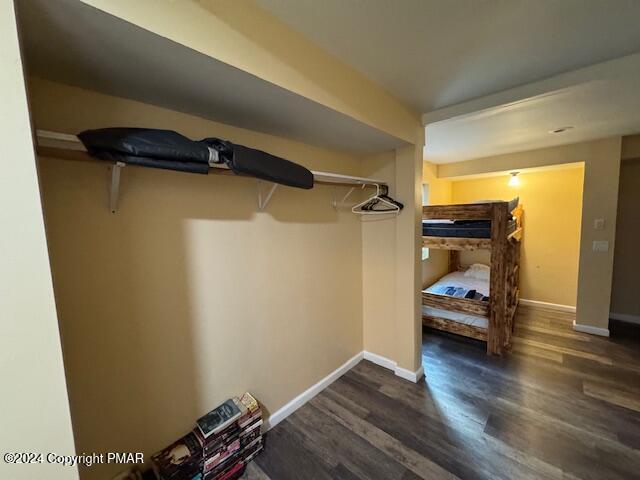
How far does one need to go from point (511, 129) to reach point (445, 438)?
2.70m

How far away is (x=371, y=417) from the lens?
6.15 ft

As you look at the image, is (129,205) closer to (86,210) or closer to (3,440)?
(86,210)

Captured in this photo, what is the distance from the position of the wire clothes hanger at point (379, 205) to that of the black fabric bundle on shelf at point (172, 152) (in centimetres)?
111

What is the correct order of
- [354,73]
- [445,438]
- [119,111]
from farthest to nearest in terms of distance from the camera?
[445,438] < [354,73] < [119,111]

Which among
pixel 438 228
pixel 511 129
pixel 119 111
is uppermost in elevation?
pixel 511 129

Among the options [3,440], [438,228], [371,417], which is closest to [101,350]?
[3,440]

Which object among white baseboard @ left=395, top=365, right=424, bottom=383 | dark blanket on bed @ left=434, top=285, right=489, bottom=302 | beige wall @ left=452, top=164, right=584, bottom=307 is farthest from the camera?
beige wall @ left=452, top=164, right=584, bottom=307

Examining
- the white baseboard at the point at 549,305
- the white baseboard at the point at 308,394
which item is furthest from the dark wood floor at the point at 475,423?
the white baseboard at the point at 549,305

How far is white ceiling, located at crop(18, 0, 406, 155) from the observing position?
720 millimetres

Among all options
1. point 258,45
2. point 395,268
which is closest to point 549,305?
point 395,268

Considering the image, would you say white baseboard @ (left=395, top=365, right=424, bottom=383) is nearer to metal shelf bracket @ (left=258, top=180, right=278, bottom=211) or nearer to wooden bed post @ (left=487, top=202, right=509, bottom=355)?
wooden bed post @ (left=487, top=202, right=509, bottom=355)

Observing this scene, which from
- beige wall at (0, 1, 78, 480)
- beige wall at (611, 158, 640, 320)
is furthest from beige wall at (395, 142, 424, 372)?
beige wall at (611, 158, 640, 320)

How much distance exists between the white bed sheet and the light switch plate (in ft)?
3.90

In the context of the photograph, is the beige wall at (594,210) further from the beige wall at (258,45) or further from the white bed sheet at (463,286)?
the beige wall at (258,45)
